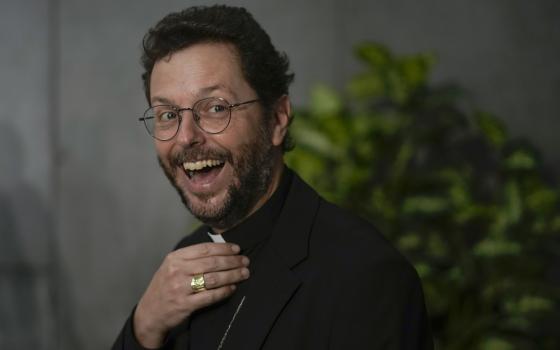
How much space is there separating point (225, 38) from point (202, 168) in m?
0.27

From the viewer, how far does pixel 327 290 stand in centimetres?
138

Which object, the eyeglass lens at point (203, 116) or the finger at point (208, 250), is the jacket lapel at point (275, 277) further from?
the eyeglass lens at point (203, 116)

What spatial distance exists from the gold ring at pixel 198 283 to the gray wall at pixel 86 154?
2.81 metres

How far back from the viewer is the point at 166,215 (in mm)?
4387

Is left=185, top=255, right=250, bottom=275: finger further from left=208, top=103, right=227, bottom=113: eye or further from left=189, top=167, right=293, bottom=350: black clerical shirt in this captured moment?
left=208, top=103, right=227, bottom=113: eye

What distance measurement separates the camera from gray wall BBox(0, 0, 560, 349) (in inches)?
167

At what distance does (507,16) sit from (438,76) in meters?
0.50

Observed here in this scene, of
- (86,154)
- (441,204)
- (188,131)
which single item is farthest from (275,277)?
(86,154)

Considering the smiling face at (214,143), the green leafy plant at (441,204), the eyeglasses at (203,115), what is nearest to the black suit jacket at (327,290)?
the smiling face at (214,143)

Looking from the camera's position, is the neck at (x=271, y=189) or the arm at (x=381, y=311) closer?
the arm at (x=381, y=311)

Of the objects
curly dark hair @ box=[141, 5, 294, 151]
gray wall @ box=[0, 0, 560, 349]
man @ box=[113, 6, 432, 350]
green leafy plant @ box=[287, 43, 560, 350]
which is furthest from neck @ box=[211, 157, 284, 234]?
gray wall @ box=[0, 0, 560, 349]

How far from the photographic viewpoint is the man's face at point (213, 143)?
4.94ft

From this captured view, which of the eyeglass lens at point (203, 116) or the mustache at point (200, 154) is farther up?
the eyeglass lens at point (203, 116)

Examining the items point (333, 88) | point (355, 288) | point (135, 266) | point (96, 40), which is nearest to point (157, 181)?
point (135, 266)
